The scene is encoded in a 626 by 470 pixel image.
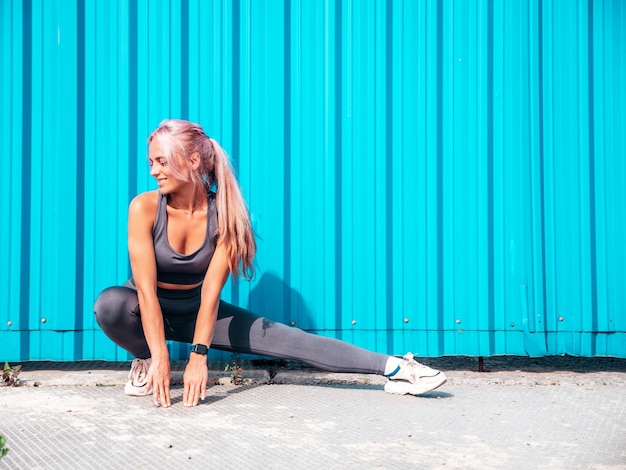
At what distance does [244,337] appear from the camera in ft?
12.4

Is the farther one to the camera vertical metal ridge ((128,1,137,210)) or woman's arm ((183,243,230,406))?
vertical metal ridge ((128,1,137,210))

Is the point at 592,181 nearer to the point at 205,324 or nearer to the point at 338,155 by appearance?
the point at 338,155

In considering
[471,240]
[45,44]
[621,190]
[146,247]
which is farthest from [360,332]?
[45,44]

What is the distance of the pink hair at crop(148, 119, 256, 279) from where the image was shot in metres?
3.57

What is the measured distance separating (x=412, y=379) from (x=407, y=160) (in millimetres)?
1213

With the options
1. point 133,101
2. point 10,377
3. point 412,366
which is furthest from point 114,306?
point 412,366

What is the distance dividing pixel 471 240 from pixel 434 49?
1.04 meters

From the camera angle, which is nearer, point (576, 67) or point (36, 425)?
point (36, 425)

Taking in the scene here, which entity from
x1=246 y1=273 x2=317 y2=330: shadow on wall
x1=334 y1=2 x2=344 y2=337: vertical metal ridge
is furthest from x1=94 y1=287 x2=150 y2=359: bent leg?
x1=334 y1=2 x2=344 y2=337: vertical metal ridge

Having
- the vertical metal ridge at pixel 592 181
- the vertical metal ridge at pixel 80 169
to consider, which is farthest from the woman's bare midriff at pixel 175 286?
the vertical metal ridge at pixel 592 181

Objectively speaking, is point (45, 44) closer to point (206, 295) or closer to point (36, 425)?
point (206, 295)

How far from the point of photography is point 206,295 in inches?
140

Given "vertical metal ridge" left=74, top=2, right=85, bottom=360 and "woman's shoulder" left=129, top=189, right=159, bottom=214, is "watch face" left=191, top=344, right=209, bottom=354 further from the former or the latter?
"vertical metal ridge" left=74, top=2, right=85, bottom=360

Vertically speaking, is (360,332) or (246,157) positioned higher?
(246,157)
